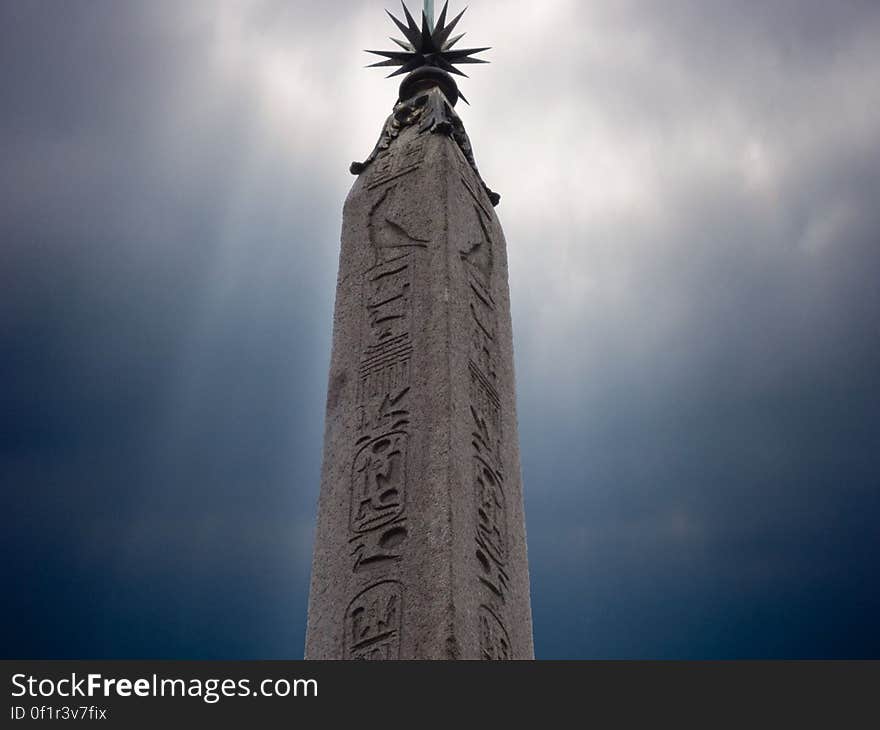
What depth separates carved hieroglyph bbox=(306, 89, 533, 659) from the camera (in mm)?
6254

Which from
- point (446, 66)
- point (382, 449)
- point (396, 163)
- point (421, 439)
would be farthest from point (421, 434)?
point (446, 66)

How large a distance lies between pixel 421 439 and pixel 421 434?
0.03m

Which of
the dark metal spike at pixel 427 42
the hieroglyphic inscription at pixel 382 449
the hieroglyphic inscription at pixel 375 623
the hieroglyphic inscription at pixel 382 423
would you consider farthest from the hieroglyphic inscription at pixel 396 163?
the hieroglyphic inscription at pixel 375 623

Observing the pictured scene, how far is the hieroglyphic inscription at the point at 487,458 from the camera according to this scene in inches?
255

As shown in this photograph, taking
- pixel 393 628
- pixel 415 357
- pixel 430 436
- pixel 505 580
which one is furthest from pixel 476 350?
pixel 393 628

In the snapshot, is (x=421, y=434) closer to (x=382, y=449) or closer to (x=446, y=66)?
(x=382, y=449)

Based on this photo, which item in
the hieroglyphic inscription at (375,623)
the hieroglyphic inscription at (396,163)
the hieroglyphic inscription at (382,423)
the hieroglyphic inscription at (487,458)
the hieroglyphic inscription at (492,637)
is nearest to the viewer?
the hieroglyphic inscription at (375,623)

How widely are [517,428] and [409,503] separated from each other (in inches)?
62.6

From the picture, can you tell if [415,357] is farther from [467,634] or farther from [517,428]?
[467,634]

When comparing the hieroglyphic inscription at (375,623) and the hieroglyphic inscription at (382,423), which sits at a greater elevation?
the hieroglyphic inscription at (382,423)

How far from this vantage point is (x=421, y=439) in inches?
272

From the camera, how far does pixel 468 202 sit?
9055mm

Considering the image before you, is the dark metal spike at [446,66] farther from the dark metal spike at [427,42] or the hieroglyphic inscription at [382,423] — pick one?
the hieroglyphic inscription at [382,423]

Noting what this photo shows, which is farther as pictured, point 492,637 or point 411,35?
point 411,35
